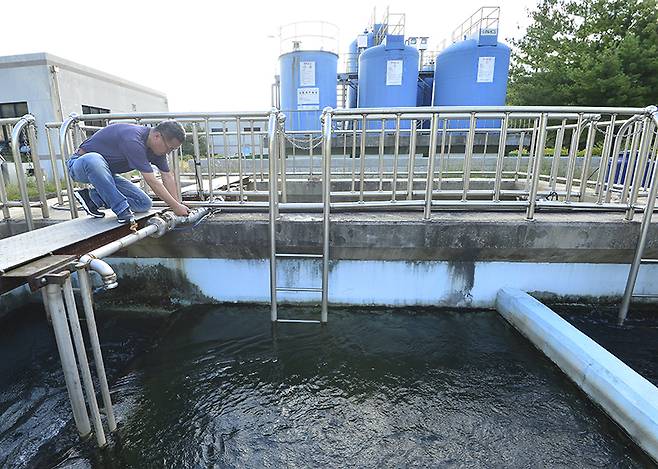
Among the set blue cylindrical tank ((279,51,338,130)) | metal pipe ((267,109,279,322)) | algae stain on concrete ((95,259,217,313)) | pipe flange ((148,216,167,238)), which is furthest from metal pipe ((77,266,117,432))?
blue cylindrical tank ((279,51,338,130))

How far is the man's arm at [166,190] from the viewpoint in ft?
9.62

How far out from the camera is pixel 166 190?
3088 mm

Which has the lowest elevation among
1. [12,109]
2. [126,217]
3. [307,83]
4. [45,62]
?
[126,217]

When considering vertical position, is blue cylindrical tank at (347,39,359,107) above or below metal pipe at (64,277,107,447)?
above

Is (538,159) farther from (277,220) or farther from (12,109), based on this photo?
(12,109)

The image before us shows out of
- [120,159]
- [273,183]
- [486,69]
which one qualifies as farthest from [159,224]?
[486,69]

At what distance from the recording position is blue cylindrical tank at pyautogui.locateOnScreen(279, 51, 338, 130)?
11461 mm

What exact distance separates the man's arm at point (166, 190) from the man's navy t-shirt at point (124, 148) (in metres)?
0.07

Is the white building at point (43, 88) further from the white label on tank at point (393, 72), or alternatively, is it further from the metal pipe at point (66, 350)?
A: the metal pipe at point (66, 350)

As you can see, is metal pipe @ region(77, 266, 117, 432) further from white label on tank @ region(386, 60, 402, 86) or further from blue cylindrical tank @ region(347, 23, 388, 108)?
blue cylindrical tank @ region(347, 23, 388, 108)

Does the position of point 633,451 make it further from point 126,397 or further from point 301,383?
point 126,397

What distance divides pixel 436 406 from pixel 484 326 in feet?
4.49

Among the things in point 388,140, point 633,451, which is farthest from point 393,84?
point 633,451

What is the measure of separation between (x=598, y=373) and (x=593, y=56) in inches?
643
